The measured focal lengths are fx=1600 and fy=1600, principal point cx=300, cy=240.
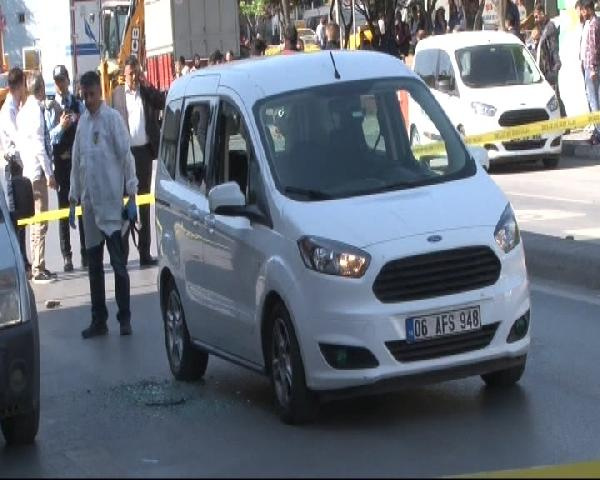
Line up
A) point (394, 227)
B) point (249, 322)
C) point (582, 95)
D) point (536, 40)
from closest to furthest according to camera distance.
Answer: point (394, 227), point (249, 322), point (582, 95), point (536, 40)

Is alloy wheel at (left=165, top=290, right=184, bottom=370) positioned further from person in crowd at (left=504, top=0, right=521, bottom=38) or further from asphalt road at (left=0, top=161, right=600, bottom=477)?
person in crowd at (left=504, top=0, right=521, bottom=38)

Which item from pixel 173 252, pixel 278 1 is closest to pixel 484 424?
pixel 173 252

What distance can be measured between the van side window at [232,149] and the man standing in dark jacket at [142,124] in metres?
6.87

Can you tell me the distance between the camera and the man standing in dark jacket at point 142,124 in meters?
17.2

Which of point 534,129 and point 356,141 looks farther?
point 534,129

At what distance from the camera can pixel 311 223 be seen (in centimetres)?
896

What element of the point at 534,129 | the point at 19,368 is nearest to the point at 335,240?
the point at 19,368

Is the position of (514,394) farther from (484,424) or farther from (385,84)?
(385,84)

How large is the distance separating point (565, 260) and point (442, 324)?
6.01m

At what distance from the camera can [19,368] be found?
8555 millimetres

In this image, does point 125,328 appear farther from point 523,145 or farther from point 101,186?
point 523,145

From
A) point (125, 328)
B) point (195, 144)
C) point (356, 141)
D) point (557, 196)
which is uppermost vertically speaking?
point (356, 141)

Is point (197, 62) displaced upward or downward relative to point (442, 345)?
downward

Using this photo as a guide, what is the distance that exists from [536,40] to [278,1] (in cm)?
3269
